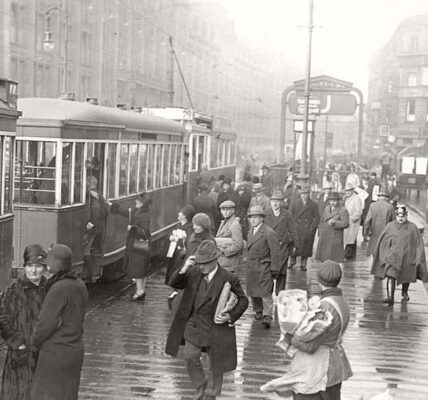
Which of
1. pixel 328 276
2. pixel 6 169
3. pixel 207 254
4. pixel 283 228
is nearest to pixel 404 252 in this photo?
pixel 283 228

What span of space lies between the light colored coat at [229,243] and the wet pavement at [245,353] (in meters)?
0.90

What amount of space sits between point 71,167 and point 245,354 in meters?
4.03

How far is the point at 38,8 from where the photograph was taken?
38.9m

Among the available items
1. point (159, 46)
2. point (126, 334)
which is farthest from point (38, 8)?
point (126, 334)

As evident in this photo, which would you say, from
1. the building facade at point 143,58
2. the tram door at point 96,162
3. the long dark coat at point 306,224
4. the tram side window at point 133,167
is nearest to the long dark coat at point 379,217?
the long dark coat at point 306,224

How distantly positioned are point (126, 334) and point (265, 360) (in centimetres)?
183

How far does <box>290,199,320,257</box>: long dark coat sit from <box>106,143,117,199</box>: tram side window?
10.7 feet

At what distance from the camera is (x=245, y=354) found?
9227mm

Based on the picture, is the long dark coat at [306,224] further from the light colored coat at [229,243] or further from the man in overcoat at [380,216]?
the light colored coat at [229,243]

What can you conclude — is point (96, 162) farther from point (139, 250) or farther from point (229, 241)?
point (229, 241)

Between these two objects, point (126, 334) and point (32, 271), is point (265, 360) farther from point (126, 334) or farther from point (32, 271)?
point (32, 271)

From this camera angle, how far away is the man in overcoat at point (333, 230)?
550 inches

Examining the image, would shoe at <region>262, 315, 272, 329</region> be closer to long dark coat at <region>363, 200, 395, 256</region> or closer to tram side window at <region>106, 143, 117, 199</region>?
tram side window at <region>106, 143, 117, 199</region>

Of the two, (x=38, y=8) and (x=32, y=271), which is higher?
(x=38, y=8)
